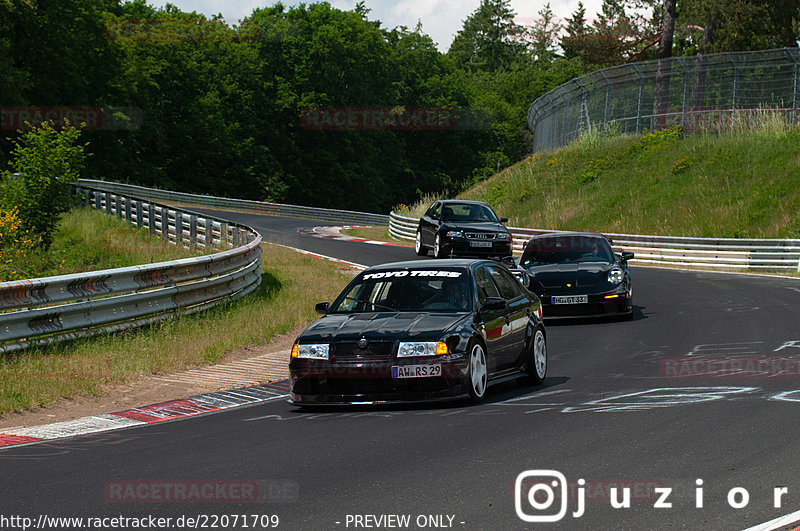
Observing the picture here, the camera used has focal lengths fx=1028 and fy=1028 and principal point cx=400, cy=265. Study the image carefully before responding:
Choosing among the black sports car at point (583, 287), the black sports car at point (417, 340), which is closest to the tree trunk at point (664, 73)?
the black sports car at point (583, 287)

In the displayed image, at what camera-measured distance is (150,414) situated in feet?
31.7

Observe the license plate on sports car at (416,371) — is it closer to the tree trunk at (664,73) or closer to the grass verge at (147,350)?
the grass verge at (147,350)

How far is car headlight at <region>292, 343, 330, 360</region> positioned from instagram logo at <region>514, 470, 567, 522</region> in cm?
325

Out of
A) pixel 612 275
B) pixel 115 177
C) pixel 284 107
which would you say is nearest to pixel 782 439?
pixel 612 275

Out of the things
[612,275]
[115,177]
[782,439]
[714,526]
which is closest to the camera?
[714,526]

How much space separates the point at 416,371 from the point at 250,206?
171 feet

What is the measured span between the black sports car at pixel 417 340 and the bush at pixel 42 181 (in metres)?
20.5

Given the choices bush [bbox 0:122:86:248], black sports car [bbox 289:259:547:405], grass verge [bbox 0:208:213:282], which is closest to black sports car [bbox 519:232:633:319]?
black sports car [bbox 289:259:547:405]

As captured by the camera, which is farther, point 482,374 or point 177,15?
point 177,15

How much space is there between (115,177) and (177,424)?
64.1m

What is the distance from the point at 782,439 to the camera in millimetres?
7344

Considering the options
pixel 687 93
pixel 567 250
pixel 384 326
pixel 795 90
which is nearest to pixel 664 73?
pixel 687 93

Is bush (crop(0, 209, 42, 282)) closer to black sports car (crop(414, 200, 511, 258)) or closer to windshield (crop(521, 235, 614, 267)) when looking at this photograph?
black sports car (crop(414, 200, 511, 258))

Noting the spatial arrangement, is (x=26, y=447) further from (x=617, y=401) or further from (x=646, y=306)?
(x=646, y=306)
